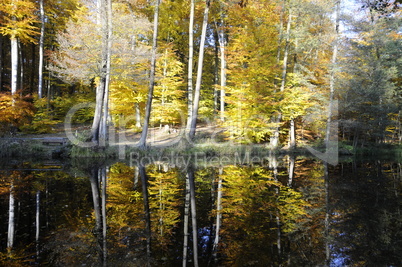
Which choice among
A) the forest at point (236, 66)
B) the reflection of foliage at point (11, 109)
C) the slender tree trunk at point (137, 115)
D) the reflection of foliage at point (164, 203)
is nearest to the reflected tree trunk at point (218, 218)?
the reflection of foliage at point (164, 203)

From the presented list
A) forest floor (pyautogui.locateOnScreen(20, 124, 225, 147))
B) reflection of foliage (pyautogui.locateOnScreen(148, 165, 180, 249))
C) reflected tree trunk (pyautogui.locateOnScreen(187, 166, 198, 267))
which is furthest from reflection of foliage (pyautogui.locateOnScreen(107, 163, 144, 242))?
forest floor (pyautogui.locateOnScreen(20, 124, 225, 147))

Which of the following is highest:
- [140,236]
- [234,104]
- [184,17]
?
[184,17]

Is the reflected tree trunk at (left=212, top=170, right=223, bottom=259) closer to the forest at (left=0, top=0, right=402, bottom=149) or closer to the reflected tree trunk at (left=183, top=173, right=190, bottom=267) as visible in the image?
the reflected tree trunk at (left=183, top=173, right=190, bottom=267)

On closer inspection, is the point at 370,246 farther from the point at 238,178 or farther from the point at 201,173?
the point at 201,173

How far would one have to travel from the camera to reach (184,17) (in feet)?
67.1

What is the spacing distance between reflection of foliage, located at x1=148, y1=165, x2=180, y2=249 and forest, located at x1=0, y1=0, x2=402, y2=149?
5103 millimetres

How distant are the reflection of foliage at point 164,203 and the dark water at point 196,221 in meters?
0.02

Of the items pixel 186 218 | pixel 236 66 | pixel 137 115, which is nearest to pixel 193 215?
pixel 186 218

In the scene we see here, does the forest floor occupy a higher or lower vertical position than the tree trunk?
lower

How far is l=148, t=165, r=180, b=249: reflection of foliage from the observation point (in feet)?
14.3

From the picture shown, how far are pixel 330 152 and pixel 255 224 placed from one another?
14.9m

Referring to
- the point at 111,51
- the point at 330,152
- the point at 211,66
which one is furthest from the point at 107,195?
the point at 211,66

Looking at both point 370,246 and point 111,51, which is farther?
point 111,51

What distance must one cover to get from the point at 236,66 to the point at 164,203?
1220cm
